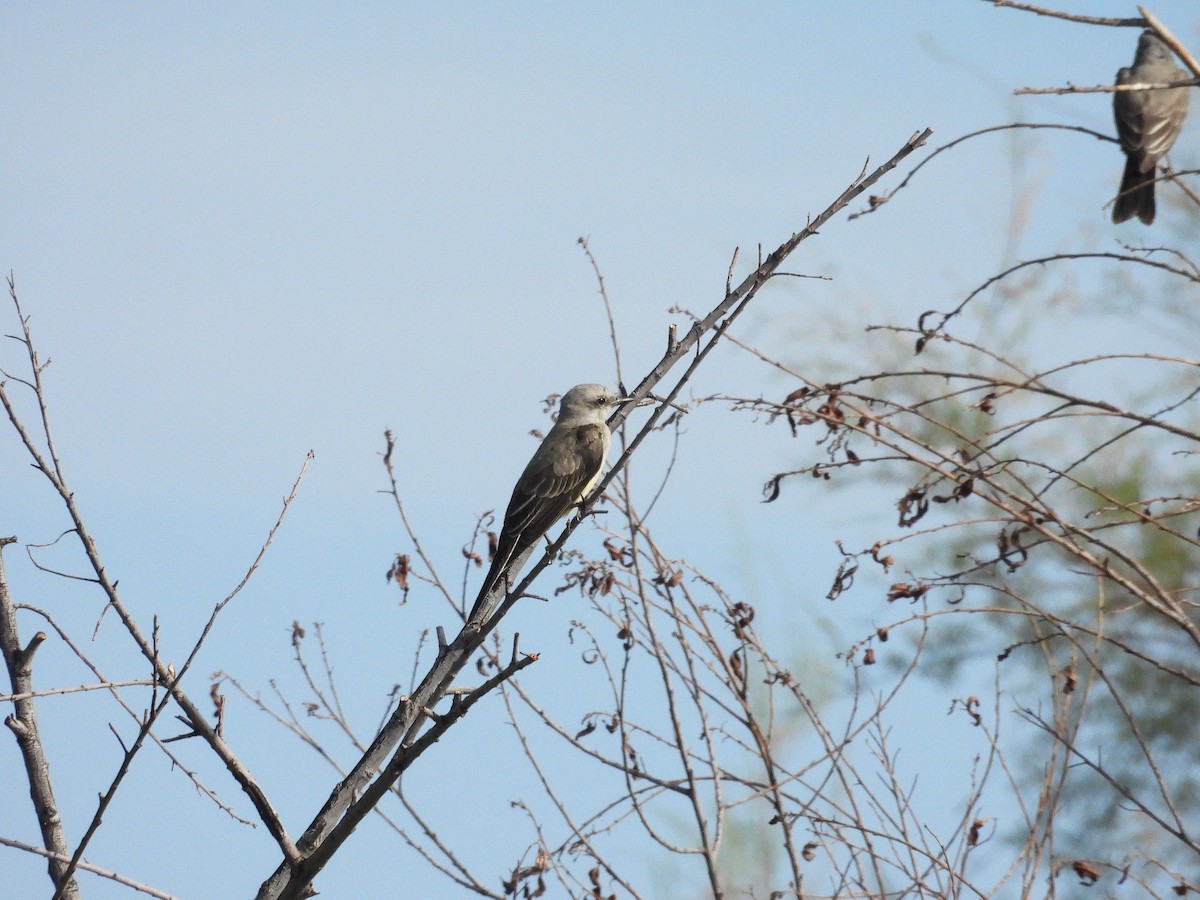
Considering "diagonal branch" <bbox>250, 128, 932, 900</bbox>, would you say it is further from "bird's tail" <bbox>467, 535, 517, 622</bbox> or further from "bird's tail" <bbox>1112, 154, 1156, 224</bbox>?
"bird's tail" <bbox>1112, 154, 1156, 224</bbox>

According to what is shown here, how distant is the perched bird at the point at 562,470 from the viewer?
611cm

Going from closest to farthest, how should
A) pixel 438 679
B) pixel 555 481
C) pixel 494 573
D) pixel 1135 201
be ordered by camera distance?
pixel 438 679
pixel 494 573
pixel 555 481
pixel 1135 201

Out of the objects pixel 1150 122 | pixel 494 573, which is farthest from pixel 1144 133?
pixel 494 573

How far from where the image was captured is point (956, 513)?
12.3m

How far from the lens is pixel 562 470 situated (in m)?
6.53

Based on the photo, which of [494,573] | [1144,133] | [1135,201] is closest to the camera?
[494,573]

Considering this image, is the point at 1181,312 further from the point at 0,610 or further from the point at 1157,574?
the point at 0,610

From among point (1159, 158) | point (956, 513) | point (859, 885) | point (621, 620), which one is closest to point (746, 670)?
point (621, 620)

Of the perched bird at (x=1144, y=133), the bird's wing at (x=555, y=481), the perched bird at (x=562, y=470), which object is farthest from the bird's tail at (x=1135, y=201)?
the bird's wing at (x=555, y=481)

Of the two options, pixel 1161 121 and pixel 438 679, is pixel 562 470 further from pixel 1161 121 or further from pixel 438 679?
pixel 1161 121

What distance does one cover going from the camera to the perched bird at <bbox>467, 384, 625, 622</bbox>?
20.0ft

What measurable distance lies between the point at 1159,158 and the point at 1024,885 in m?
4.71

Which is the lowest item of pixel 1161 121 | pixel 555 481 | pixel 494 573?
pixel 494 573

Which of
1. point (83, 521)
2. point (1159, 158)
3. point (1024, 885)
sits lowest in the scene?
point (1024, 885)
